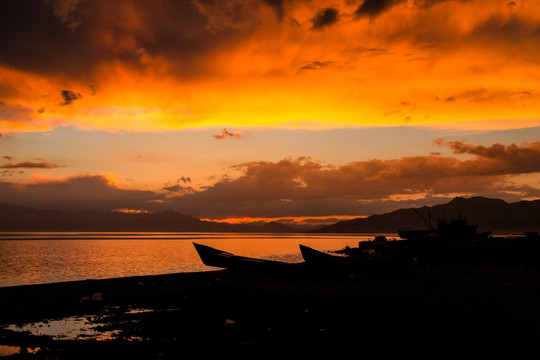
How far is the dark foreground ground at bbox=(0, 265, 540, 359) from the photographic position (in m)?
10.8

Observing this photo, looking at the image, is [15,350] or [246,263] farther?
[246,263]

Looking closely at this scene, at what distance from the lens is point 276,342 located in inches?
A: 457

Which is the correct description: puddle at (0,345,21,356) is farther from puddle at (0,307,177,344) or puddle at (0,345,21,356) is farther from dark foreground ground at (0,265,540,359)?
dark foreground ground at (0,265,540,359)

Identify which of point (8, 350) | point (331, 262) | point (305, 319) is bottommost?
point (8, 350)

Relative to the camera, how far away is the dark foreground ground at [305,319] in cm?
1084

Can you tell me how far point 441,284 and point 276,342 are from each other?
15740mm

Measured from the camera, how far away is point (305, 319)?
14680 millimetres

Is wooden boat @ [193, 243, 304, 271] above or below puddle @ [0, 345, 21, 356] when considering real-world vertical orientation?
above

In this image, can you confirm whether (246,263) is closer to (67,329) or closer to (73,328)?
(73,328)

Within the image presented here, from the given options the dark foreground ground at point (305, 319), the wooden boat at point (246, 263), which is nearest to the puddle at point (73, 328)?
the dark foreground ground at point (305, 319)

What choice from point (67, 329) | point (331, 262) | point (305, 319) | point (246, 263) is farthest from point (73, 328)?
point (331, 262)

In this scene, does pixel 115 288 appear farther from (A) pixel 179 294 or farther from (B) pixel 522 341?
(B) pixel 522 341

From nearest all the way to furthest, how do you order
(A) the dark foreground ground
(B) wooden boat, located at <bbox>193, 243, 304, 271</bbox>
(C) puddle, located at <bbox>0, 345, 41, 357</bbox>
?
1. (A) the dark foreground ground
2. (C) puddle, located at <bbox>0, 345, 41, 357</bbox>
3. (B) wooden boat, located at <bbox>193, 243, 304, 271</bbox>

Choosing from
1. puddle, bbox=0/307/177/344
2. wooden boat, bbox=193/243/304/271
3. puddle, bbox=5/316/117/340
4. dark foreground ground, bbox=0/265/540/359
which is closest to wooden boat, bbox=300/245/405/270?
wooden boat, bbox=193/243/304/271
